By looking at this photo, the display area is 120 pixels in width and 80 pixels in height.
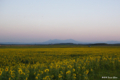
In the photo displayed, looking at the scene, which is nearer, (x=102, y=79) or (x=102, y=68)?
(x=102, y=79)

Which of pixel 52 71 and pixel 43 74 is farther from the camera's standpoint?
pixel 52 71

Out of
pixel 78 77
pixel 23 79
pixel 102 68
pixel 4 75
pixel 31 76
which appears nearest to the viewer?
pixel 23 79

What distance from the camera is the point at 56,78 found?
662cm

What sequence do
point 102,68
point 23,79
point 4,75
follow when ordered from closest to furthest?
point 23,79 < point 4,75 < point 102,68

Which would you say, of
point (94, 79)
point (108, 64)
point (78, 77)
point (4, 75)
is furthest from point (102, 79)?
point (4, 75)

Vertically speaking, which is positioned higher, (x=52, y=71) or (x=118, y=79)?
(x=52, y=71)

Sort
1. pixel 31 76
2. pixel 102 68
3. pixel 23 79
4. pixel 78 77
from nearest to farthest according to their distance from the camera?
1. pixel 23 79
2. pixel 31 76
3. pixel 78 77
4. pixel 102 68

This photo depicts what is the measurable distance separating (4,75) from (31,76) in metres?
1.49

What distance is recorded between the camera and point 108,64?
10.3 meters

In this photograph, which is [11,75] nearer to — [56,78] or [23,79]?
[23,79]

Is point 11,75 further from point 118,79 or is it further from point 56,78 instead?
point 118,79

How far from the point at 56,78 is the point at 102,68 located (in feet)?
16.7

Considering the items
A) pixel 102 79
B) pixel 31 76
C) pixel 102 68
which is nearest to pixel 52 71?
pixel 31 76

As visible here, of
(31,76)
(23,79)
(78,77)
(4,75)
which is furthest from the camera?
(78,77)
